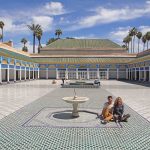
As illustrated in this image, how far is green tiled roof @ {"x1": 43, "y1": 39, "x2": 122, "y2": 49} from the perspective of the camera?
6894cm

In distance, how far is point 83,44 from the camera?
70.5 m

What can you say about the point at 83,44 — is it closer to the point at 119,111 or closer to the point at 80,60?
the point at 80,60

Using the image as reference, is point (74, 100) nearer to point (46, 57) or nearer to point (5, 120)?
point (5, 120)

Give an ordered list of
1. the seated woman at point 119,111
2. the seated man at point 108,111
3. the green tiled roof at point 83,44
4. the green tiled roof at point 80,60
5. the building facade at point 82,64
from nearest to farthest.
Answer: the seated man at point 108,111 < the seated woman at point 119,111 < the building facade at point 82,64 < the green tiled roof at point 80,60 < the green tiled roof at point 83,44

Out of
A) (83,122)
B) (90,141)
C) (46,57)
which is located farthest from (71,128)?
(46,57)

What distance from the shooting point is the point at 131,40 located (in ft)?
310

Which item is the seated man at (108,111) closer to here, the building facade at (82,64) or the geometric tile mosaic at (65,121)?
the geometric tile mosaic at (65,121)

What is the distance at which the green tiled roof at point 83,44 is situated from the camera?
226 feet

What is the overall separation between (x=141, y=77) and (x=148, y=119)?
43.9 m

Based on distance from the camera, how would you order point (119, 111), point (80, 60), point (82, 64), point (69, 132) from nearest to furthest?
point (69, 132) → point (119, 111) → point (82, 64) → point (80, 60)

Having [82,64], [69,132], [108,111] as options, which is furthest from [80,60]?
[69,132]

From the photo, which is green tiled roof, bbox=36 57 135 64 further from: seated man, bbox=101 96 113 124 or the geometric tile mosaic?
seated man, bbox=101 96 113 124

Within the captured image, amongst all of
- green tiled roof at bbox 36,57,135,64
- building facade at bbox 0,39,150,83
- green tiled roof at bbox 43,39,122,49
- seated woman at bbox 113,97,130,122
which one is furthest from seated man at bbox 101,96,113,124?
green tiled roof at bbox 43,39,122,49

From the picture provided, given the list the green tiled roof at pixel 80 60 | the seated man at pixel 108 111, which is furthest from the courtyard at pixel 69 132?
the green tiled roof at pixel 80 60
